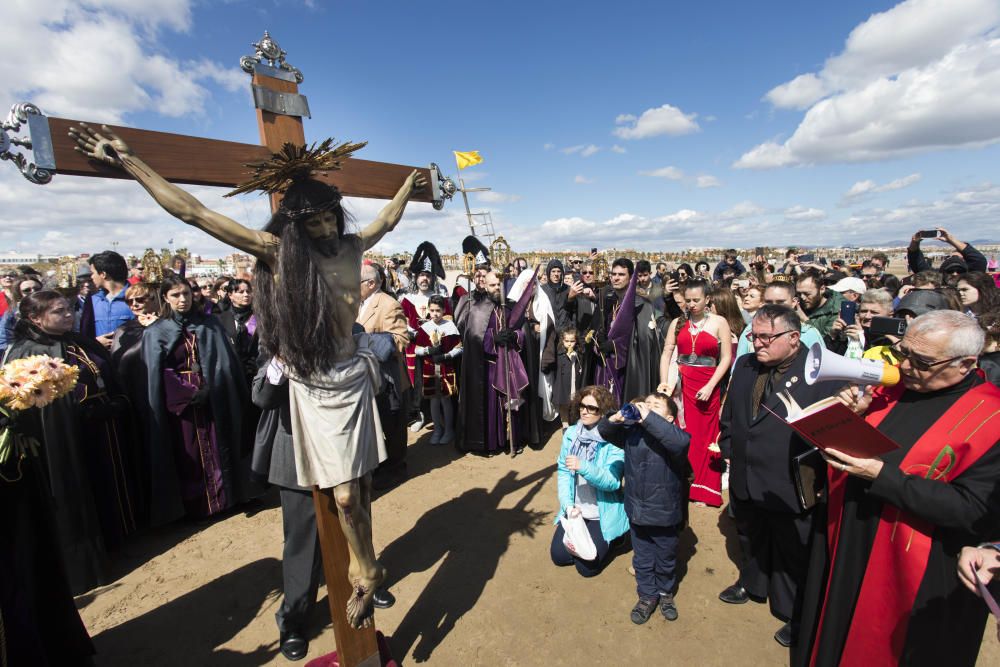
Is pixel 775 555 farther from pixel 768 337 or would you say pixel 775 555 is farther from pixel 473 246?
pixel 473 246

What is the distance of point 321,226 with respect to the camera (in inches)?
75.4

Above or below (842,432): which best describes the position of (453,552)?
below

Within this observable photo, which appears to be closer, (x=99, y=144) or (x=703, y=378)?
(x=99, y=144)

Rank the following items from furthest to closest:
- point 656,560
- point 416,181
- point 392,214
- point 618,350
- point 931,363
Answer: point 618,350
point 656,560
point 416,181
point 392,214
point 931,363

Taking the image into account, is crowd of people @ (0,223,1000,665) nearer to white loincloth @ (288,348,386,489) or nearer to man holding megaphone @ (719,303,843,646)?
man holding megaphone @ (719,303,843,646)

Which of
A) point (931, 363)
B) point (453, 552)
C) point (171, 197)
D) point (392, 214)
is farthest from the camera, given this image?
point (453, 552)

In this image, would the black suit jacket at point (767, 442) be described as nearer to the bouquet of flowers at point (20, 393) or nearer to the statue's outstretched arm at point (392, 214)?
the statue's outstretched arm at point (392, 214)

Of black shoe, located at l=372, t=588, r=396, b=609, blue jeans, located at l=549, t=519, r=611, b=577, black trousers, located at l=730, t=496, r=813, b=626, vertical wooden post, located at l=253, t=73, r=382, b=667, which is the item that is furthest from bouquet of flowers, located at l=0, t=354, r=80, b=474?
black trousers, located at l=730, t=496, r=813, b=626

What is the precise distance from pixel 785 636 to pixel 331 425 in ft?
9.64

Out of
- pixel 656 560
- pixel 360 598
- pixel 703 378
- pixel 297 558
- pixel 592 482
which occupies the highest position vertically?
pixel 703 378

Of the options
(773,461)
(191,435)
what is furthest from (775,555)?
(191,435)

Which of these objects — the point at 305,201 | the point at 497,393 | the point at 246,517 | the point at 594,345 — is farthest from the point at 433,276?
the point at 305,201

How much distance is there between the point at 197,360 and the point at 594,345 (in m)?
4.49

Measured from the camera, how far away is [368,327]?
12.5 ft
